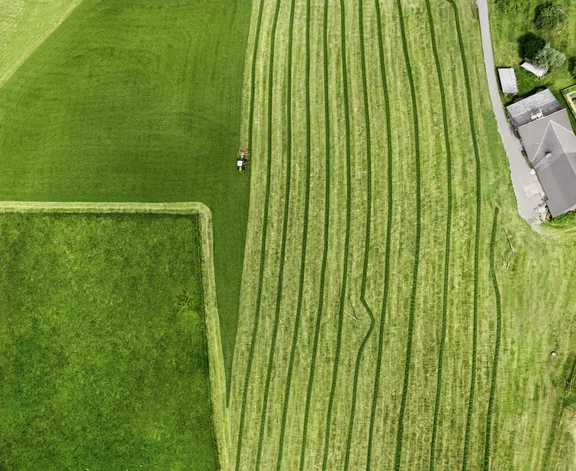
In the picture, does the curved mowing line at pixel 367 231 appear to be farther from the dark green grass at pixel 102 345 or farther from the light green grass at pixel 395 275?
the dark green grass at pixel 102 345

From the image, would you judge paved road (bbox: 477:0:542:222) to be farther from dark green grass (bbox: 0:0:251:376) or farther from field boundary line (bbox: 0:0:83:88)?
field boundary line (bbox: 0:0:83:88)

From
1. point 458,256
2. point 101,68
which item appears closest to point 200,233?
point 101,68

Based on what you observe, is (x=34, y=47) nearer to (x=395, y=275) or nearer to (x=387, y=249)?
(x=387, y=249)

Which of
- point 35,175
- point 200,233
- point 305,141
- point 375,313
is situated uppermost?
point 305,141

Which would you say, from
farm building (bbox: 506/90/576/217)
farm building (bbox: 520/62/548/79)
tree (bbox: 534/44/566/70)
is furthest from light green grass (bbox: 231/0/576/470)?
tree (bbox: 534/44/566/70)

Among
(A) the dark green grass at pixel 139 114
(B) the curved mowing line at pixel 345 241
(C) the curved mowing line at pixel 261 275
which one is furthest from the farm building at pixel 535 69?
(A) the dark green grass at pixel 139 114

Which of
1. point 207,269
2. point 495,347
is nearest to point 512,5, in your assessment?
point 495,347

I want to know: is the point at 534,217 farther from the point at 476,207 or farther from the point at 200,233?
the point at 200,233
